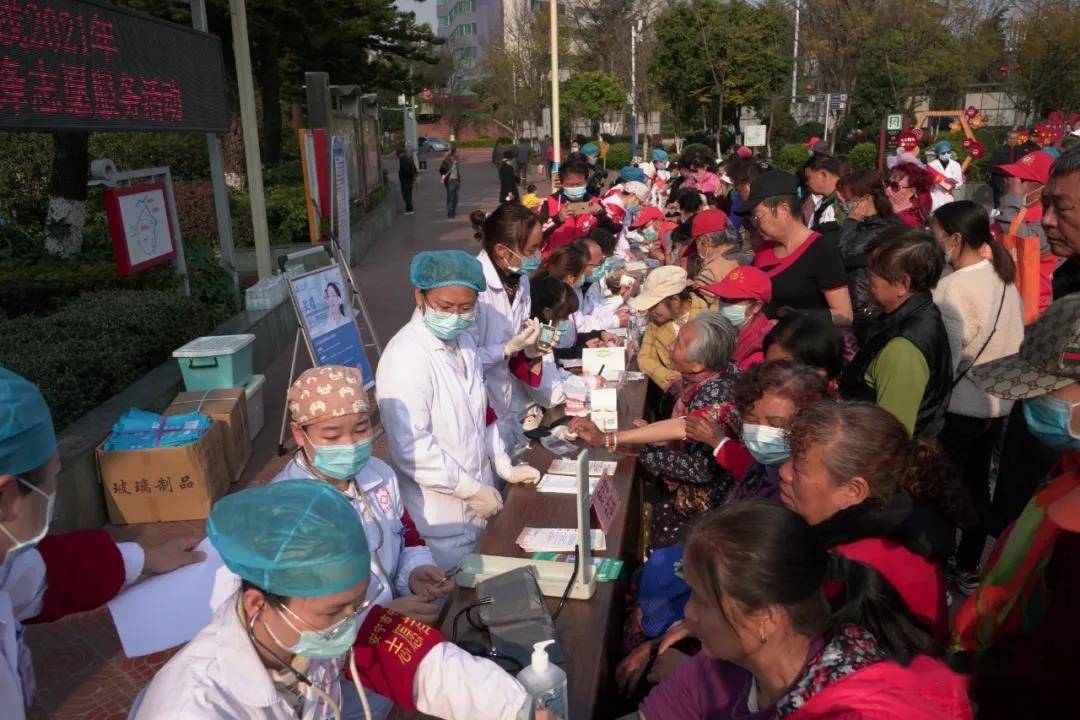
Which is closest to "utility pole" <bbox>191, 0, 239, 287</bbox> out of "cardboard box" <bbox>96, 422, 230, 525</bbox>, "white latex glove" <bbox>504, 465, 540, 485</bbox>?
"cardboard box" <bbox>96, 422, 230, 525</bbox>

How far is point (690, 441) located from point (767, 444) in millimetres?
760

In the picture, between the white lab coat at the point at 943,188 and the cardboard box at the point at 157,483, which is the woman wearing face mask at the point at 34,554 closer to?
the cardboard box at the point at 157,483

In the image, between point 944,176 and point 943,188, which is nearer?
point 943,188

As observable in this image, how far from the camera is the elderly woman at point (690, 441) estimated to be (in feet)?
11.2

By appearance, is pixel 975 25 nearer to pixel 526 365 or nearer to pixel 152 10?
pixel 152 10

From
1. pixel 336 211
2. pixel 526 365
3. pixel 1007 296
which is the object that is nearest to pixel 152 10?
pixel 336 211

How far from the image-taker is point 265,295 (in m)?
8.90

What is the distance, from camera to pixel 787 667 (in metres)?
1.74

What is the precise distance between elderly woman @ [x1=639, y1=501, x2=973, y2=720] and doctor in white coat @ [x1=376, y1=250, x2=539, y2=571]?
1532mm

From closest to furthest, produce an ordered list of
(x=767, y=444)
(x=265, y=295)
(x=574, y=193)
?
(x=767, y=444) < (x=574, y=193) < (x=265, y=295)

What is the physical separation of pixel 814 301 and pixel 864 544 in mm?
2650

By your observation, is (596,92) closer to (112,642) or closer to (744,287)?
(744,287)

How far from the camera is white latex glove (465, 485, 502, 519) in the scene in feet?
10.7

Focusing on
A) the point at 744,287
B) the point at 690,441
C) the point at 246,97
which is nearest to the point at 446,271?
the point at 690,441
